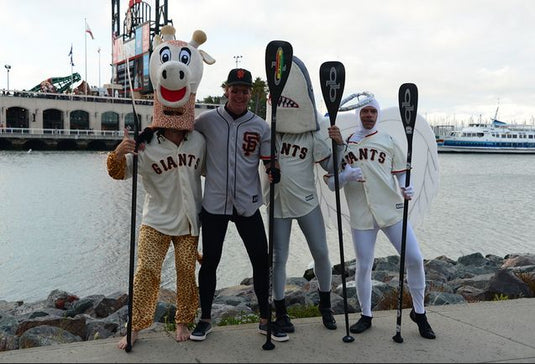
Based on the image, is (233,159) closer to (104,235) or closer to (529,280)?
(529,280)

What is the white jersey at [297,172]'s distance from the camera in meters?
4.74

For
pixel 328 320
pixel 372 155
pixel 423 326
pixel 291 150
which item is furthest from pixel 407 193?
pixel 328 320

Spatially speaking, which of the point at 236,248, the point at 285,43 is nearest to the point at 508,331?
the point at 285,43

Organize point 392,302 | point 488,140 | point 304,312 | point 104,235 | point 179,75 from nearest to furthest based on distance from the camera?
1. point 179,75
2. point 304,312
3. point 392,302
4. point 104,235
5. point 488,140

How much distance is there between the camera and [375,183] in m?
4.84

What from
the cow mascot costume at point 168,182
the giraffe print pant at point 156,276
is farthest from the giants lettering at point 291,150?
the giraffe print pant at point 156,276

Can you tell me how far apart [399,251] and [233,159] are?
5.42 feet

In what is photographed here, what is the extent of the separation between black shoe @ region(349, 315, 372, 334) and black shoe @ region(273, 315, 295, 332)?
1.70ft

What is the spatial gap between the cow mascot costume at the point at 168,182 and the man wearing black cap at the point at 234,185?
11 cm

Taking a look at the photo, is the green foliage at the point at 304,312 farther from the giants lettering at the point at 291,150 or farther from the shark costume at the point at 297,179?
the giants lettering at the point at 291,150

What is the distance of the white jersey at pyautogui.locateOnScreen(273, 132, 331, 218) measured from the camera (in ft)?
15.5

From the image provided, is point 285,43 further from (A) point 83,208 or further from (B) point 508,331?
(A) point 83,208

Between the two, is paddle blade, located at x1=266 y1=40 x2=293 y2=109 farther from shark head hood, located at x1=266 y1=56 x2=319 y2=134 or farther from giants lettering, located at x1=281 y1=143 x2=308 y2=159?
giants lettering, located at x1=281 y1=143 x2=308 y2=159

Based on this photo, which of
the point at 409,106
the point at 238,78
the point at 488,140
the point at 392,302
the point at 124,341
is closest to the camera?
the point at 124,341
